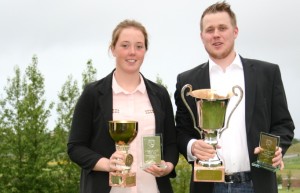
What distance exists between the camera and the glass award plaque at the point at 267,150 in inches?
148

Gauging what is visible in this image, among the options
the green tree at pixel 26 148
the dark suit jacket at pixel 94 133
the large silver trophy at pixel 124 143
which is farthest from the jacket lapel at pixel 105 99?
the green tree at pixel 26 148

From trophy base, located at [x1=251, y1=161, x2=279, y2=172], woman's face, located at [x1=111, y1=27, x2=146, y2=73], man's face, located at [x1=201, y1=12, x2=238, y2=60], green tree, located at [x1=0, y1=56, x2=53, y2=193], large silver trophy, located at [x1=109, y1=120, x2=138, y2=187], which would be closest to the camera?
large silver trophy, located at [x1=109, y1=120, x2=138, y2=187]

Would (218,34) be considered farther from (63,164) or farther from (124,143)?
(63,164)

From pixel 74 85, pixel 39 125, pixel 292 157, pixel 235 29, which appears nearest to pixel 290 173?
pixel 292 157

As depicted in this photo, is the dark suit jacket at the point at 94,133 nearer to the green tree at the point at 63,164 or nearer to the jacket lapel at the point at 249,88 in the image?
the jacket lapel at the point at 249,88

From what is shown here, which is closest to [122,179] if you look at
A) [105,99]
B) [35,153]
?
[105,99]

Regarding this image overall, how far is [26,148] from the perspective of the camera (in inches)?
775

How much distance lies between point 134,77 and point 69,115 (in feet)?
58.5

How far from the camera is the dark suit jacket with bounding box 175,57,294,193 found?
13.2 feet

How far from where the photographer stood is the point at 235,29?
14.0 feet

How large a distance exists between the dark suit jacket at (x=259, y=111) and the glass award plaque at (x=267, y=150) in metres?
0.17

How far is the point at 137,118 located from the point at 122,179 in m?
0.51

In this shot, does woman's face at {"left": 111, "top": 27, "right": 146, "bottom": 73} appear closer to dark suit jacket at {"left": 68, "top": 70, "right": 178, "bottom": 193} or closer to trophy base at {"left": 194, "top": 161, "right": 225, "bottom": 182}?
dark suit jacket at {"left": 68, "top": 70, "right": 178, "bottom": 193}

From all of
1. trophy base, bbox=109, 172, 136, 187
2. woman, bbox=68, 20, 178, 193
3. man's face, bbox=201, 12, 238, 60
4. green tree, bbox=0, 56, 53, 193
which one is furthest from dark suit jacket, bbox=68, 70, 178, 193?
green tree, bbox=0, 56, 53, 193
